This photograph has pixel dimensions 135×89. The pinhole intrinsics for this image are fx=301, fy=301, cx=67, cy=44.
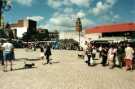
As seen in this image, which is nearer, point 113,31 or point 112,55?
point 112,55

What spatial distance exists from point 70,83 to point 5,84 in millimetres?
2719

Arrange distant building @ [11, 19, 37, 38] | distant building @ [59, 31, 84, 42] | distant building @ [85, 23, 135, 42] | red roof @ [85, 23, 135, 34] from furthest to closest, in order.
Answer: distant building @ [11, 19, 37, 38] < distant building @ [59, 31, 84, 42] < red roof @ [85, 23, 135, 34] < distant building @ [85, 23, 135, 42]

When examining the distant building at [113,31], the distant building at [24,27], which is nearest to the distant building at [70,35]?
the distant building at [113,31]

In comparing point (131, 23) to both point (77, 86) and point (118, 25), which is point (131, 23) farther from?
point (77, 86)

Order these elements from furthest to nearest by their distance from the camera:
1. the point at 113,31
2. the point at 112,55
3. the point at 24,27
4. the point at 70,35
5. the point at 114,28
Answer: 1. the point at 24,27
2. the point at 70,35
3. the point at 114,28
4. the point at 113,31
5. the point at 112,55

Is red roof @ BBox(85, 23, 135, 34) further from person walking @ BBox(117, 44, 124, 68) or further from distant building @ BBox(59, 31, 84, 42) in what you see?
person walking @ BBox(117, 44, 124, 68)

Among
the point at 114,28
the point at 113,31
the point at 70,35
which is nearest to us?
the point at 113,31

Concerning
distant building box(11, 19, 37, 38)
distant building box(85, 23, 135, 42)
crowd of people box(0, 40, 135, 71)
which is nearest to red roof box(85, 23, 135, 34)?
distant building box(85, 23, 135, 42)

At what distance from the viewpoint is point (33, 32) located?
106 m

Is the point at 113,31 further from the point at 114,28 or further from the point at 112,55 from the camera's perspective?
the point at 112,55

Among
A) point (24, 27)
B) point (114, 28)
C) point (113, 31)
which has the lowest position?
point (113, 31)

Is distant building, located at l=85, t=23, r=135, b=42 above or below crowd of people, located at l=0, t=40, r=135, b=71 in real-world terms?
above

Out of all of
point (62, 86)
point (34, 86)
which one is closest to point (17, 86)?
point (34, 86)

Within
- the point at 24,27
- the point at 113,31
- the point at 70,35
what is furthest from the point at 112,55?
the point at 24,27
